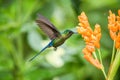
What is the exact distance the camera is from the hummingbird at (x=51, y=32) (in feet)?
4.73

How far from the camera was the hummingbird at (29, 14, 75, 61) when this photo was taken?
144cm

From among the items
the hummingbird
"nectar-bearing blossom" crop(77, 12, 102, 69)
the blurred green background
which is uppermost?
the blurred green background

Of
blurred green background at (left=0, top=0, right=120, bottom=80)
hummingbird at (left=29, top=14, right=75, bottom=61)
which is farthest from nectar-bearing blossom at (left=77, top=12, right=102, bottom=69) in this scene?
blurred green background at (left=0, top=0, right=120, bottom=80)

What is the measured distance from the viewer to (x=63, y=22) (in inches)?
159

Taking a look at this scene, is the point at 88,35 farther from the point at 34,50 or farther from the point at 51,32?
the point at 34,50

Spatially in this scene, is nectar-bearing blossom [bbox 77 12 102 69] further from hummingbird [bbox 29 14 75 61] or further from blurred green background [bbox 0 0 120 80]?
blurred green background [bbox 0 0 120 80]

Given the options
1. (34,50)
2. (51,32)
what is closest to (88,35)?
(51,32)

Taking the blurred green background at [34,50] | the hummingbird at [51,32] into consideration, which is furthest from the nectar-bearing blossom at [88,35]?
the blurred green background at [34,50]

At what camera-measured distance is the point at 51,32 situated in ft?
4.78

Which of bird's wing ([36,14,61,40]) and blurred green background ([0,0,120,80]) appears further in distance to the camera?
blurred green background ([0,0,120,80])

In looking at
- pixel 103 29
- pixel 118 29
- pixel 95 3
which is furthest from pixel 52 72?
pixel 118 29

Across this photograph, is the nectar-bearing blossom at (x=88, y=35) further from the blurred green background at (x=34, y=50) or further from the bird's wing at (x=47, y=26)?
the blurred green background at (x=34, y=50)

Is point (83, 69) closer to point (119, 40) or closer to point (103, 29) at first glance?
point (103, 29)

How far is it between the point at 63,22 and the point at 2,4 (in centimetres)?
115
